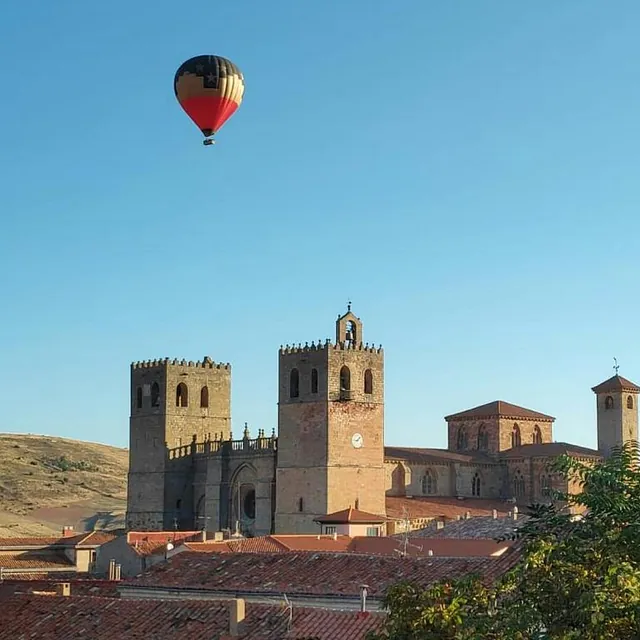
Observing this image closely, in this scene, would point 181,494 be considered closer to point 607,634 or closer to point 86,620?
point 86,620

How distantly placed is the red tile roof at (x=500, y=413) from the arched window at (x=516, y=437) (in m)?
0.58

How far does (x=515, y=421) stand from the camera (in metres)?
81.4

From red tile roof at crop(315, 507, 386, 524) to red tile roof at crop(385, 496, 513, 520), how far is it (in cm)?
418

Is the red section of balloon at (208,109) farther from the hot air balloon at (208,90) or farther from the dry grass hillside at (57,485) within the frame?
the dry grass hillside at (57,485)

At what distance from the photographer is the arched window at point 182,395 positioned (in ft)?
238

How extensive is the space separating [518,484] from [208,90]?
156 ft

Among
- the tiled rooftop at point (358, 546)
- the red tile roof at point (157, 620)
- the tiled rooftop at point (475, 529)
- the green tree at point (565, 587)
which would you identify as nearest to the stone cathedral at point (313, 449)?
the tiled rooftop at point (475, 529)

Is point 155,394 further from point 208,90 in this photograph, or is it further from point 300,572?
point 300,572

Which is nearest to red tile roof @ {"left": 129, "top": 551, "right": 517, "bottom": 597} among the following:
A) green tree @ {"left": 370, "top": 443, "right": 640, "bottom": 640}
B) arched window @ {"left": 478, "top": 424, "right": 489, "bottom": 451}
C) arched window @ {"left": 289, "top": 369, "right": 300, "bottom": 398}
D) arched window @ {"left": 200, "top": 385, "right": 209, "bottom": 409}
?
green tree @ {"left": 370, "top": 443, "right": 640, "bottom": 640}

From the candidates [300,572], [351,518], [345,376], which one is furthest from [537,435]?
[300,572]

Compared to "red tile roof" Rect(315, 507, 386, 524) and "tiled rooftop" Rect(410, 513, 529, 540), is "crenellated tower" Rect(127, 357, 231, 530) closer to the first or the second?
"red tile roof" Rect(315, 507, 386, 524)

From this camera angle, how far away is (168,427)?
71.2 meters

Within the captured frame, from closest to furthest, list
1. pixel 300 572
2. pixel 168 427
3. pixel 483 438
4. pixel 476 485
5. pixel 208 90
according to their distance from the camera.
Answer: pixel 300 572
pixel 208 90
pixel 168 427
pixel 476 485
pixel 483 438

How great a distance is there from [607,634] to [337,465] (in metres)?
47.7
